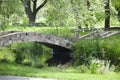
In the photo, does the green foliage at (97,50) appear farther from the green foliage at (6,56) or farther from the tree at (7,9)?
the tree at (7,9)

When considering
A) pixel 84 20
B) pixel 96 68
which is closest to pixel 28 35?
pixel 96 68

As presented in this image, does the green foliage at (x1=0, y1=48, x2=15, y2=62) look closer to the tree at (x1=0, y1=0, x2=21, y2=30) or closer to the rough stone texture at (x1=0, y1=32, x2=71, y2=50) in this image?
the rough stone texture at (x1=0, y1=32, x2=71, y2=50)

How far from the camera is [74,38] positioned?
27406mm

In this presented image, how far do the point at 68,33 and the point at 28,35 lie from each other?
8.72 metres

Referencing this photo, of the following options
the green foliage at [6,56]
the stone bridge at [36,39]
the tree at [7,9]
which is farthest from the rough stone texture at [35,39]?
the tree at [7,9]

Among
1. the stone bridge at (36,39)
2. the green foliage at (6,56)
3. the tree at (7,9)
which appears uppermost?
the tree at (7,9)

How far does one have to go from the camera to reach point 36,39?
80.4 feet

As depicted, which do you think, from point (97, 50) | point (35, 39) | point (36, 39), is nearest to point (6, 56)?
point (35, 39)

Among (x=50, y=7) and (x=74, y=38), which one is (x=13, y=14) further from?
(x=74, y=38)

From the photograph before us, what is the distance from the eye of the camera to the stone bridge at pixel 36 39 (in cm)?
2163

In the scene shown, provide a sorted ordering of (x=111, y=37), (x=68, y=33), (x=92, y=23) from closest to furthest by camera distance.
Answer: (x=92, y=23) < (x=111, y=37) < (x=68, y=33)

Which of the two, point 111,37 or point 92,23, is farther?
point 111,37

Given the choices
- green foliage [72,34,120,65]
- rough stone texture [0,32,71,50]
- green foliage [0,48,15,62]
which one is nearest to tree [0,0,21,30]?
rough stone texture [0,32,71,50]

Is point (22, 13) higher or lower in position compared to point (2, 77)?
higher
